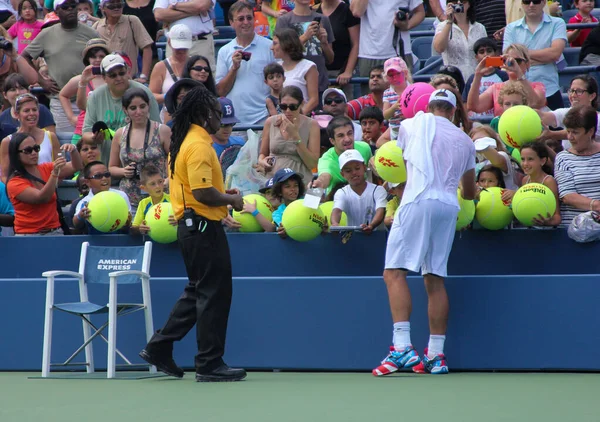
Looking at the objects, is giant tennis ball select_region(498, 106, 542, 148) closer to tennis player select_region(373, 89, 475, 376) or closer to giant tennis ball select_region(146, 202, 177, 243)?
tennis player select_region(373, 89, 475, 376)

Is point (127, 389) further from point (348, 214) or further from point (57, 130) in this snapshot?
point (57, 130)

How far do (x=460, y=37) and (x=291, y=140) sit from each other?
2.57 meters

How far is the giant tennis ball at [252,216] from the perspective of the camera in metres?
8.33

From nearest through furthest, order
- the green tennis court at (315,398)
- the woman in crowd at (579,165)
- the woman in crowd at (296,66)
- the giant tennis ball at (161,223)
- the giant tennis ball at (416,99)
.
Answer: the green tennis court at (315,398)
the giant tennis ball at (416,99)
the woman in crowd at (579,165)
the giant tennis ball at (161,223)
the woman in crowd at (296,66)

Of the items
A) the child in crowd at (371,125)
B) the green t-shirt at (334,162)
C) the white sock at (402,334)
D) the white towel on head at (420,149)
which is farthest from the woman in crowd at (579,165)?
the child in crowd at (371,125)

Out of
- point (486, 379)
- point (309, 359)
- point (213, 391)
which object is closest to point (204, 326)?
point (213, 391)

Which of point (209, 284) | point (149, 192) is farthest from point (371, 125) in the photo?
point (209, 284)

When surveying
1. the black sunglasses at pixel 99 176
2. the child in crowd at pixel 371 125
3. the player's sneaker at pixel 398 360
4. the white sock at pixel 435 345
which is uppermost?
the child in crowd at pixel 371 125

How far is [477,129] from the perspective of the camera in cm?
820

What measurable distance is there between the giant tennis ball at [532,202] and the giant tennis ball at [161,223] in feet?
8.87

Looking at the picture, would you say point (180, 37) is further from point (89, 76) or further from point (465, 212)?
point (465, 212)

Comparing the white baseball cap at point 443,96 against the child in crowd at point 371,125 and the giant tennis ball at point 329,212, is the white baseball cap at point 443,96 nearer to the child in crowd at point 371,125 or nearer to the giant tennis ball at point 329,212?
the giant tennis ball at point 329,212

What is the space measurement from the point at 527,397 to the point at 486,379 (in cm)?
90

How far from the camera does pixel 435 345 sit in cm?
671
